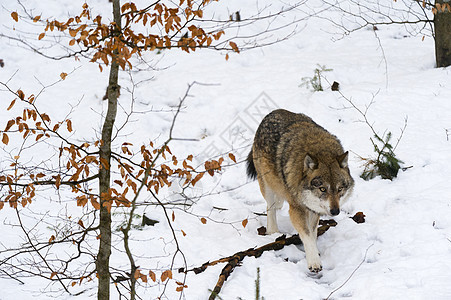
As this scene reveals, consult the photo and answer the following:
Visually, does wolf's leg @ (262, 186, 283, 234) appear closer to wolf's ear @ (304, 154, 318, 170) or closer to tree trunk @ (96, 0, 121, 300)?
wolf's ear @ (304, 154, 318, 170)

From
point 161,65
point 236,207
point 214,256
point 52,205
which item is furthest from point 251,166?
point 161,65

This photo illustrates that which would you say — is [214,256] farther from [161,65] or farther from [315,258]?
[161,65]

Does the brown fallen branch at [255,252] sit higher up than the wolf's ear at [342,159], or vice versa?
the wolf's ear at [342,159]

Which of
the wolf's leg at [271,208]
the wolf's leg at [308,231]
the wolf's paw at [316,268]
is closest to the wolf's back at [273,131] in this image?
the wolf's leg at [271,208]

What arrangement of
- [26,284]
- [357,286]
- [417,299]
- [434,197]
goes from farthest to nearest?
[434,197] → [26,284] → [357,286] → [417,299]

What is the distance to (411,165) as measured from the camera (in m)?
6.73

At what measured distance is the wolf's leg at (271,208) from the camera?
6242mm

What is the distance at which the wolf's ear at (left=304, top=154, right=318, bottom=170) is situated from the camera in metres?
5.38

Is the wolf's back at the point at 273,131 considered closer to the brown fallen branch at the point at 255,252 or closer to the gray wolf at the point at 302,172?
the gray wolf at the point at 302,172

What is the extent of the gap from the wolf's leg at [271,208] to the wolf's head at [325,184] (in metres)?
0.79

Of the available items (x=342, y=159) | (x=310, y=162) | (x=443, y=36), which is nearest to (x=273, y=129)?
(x=310, y=162)

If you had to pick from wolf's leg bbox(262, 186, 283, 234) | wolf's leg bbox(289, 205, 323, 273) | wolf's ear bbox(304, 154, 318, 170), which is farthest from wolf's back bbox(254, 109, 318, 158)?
wolf's leg bbox(289, 205, 323, 273)

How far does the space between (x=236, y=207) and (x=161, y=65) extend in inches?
218

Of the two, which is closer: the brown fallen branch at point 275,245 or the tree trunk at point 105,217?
the tree trunk at point 105,217
